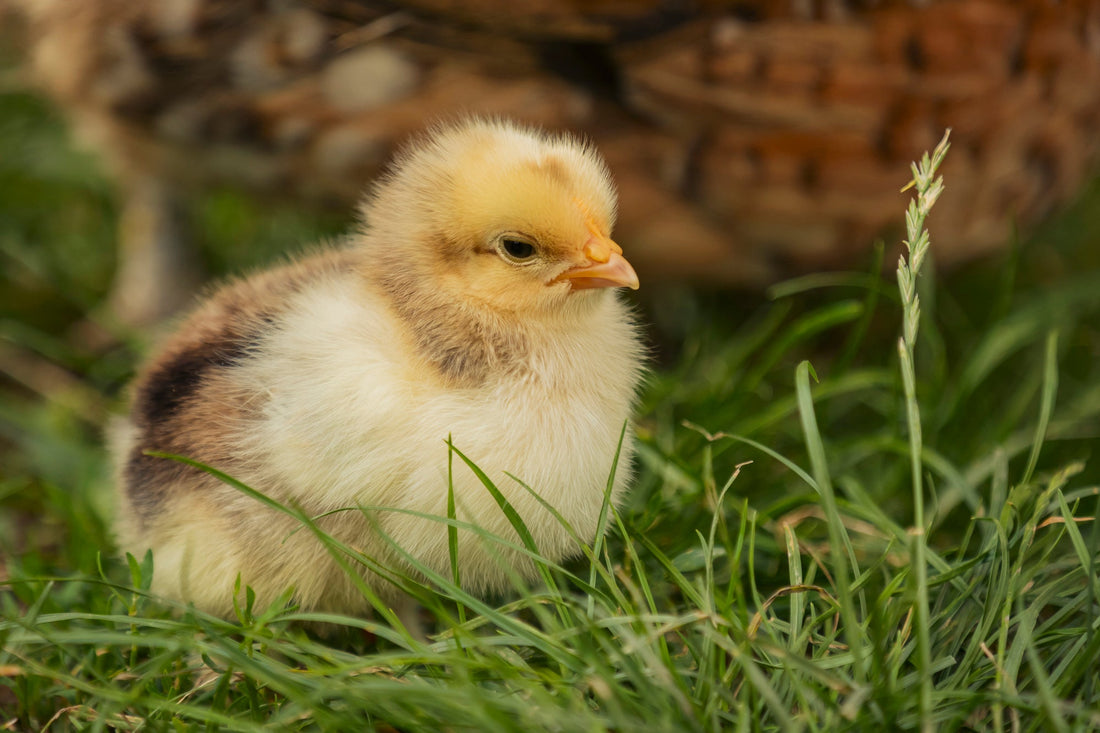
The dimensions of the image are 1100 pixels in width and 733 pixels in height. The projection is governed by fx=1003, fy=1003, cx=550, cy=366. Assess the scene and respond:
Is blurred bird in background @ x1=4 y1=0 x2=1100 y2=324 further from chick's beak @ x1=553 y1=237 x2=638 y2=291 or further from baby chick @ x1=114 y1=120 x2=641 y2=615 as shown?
chick's beak @ x1=553 y1=237 x2=638 y2=291

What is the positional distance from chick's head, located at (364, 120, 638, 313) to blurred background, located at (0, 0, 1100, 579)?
52 cm

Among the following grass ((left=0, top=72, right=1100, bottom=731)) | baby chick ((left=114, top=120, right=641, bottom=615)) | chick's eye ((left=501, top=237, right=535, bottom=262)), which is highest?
chick's eye ((left=501, top=237, right=535, bottom=262))

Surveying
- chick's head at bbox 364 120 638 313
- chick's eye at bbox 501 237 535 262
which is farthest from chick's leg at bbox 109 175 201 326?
chick's eye at bbox 501 237 535 262

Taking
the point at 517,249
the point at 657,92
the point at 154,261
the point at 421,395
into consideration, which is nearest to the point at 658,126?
the point at 657,92

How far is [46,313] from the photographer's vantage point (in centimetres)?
279

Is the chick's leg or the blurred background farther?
the chick's leg

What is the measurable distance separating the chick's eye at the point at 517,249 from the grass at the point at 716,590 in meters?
0.28

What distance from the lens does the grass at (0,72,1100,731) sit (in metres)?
A: 1.18

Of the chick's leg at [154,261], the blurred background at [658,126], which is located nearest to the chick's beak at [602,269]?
the blurred background at [658,126]

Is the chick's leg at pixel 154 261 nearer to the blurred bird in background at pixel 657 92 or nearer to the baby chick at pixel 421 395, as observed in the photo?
the blurred bird in background at pixel 657 92

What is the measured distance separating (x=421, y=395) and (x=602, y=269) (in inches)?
11.5

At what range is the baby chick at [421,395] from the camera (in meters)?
1.31

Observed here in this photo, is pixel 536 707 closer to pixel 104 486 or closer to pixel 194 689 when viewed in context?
pixel 194 689

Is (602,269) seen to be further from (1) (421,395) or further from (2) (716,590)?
(2) (716,590)
